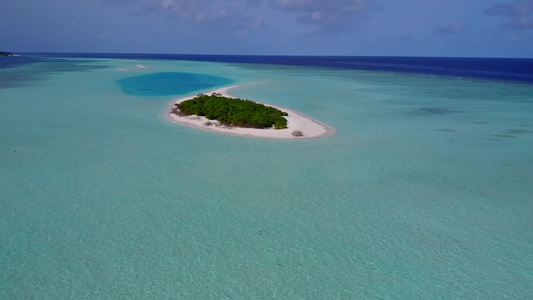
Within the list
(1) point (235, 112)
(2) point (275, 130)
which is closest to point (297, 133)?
(2) point (275, 130)

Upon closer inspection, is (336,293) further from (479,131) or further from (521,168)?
(479,131)

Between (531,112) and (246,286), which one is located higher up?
(531,112)

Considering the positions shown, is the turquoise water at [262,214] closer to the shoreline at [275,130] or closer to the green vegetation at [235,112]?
the shoreline at [275,130]

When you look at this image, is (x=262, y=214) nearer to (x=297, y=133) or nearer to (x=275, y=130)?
(x=297, y=133)

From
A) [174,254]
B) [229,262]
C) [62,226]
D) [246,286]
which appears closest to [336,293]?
[246,286]

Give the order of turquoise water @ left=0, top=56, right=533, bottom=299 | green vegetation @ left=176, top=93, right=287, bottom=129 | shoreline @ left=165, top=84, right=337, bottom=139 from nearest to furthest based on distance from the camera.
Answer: turquoise water @ left=0, top=56, right=533, bottom=299 → shoreline @ left=165, top=84, right=337, bottom=139 → green vegetation @ left=176, top=93, right=287, bottom=129

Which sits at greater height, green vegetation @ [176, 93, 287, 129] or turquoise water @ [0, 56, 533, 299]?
green vegetation @ [176, 93, 287, 129]

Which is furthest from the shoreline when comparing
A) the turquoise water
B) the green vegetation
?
the turquoise water

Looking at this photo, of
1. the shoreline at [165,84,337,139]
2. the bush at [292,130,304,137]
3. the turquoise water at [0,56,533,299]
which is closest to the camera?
the turquoise water at [0,56,533,299]

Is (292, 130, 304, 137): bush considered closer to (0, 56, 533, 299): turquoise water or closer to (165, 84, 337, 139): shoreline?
(165, 84, 337, 139): shoreline
